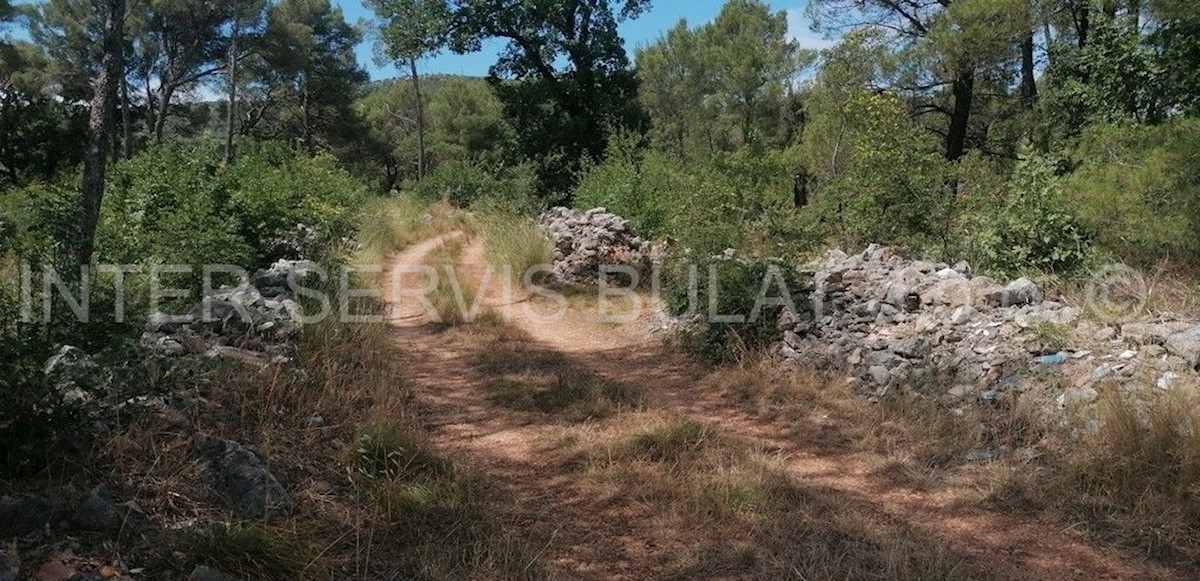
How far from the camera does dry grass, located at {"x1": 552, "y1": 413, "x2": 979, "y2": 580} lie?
320cm

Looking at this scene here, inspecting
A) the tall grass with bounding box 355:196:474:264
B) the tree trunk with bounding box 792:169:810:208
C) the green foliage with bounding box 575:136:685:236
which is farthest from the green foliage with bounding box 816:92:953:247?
the tree trunk with bounding box 792:169:810:208

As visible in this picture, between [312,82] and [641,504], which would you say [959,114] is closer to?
[641,504]

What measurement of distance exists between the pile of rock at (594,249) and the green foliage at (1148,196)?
506cm

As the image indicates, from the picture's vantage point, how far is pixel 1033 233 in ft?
23.7

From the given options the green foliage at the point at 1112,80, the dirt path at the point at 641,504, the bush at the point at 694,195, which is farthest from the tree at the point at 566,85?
the dirt path at the point at 641,504

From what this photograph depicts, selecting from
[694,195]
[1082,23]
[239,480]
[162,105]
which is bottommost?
[239,480]

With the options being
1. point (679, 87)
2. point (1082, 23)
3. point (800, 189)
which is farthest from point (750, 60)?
point (1082, 23)

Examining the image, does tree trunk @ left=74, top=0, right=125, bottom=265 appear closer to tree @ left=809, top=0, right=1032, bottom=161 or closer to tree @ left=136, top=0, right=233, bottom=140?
tree @ left=809, top=0, right=1032, bottom=161

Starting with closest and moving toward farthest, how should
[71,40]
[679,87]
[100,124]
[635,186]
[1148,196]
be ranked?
[100,124]
[1148,196]
[635,186]
[71,40]
[679,87]

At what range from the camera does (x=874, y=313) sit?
6.20m

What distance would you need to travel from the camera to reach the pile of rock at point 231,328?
470 centimetres

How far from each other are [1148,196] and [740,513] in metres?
5.14

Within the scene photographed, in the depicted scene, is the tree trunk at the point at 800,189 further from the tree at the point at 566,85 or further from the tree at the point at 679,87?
the tree at the point at 679,87

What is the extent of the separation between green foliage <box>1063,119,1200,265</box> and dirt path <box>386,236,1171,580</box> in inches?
151
